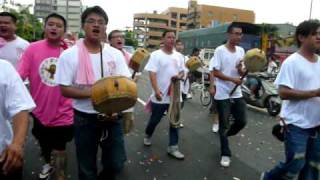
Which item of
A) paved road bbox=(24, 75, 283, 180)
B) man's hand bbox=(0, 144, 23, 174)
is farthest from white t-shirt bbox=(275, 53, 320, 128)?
man's hand bbox=(0, 144, 23, 174)

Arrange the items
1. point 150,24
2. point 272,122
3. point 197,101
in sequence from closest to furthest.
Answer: point 272,122 → point 197,101 → point 150,24

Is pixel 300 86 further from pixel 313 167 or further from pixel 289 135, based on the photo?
pixel 313 167

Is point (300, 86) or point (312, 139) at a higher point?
point (300, 86)

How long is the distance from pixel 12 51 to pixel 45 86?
41.4 inches

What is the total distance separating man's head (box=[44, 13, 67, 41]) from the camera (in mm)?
4824

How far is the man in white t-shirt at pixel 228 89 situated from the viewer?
6.02m

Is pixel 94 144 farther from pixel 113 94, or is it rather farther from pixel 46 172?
pixel 46 172

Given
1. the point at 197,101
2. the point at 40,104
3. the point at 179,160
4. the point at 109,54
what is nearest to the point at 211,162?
the point at 179,160

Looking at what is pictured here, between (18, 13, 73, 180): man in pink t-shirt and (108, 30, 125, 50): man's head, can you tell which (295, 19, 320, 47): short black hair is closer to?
(18, 13, 73, 180): man in pink t-shirt

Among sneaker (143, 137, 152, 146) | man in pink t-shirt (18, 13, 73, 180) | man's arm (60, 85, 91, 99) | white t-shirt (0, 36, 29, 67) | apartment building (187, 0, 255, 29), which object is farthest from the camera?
apartment building (187, 0, 255, 29)

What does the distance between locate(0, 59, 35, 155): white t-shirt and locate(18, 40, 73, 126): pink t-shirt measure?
211cm

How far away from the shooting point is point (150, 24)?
118m

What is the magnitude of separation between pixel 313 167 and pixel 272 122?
6.26 m

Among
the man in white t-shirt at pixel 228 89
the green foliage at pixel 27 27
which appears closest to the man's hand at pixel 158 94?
the man in white t-shirt at pixel 228 89
